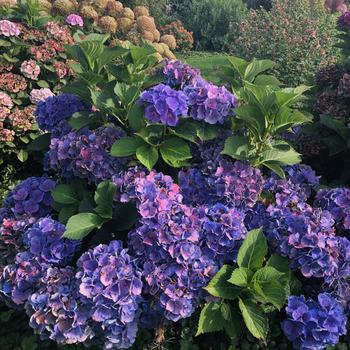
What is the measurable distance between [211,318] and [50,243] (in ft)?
2.37

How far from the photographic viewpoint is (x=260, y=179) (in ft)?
7.02

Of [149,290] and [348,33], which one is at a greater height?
[348,33]

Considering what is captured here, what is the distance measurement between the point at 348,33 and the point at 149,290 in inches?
109

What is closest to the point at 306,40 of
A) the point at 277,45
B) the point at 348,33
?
the point at 277,45

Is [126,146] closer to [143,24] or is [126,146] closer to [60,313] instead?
[60,313]

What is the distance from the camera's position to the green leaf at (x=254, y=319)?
188cm

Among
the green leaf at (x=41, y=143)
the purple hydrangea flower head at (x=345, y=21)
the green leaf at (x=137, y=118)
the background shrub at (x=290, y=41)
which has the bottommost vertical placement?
the background shrub at (x=290, y=41)

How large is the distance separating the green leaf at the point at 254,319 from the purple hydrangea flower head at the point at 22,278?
81cm

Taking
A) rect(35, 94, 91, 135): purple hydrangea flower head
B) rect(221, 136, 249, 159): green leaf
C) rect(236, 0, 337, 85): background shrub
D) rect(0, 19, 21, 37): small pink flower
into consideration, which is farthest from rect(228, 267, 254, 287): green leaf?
rect(236, 0, 337, 85): background shrub

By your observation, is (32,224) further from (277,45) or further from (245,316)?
(277,45)

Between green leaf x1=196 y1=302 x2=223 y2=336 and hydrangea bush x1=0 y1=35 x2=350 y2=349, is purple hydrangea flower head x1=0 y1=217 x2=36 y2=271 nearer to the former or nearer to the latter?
hydrangea bush x1=0 y1=35 x2=350 y2=349

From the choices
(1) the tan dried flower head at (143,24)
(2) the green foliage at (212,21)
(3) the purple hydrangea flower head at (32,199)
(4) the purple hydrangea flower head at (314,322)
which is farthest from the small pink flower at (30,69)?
(2) the green foliage at (212,21)

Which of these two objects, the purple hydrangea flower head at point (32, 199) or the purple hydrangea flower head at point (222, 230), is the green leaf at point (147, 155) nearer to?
the purple hydrangea flower head at point (222, 230)

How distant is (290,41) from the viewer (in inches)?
269
